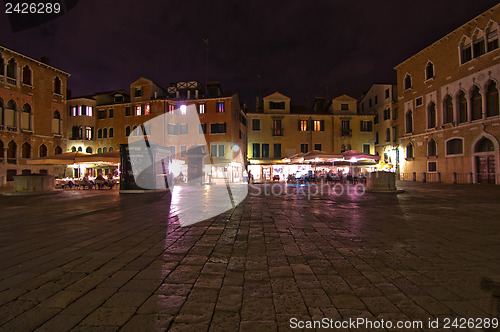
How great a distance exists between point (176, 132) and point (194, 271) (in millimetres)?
31060

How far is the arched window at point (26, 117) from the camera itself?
2726 cm

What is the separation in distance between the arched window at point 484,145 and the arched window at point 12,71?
43.8 meters

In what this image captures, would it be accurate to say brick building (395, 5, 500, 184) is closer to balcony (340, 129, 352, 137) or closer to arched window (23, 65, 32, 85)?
balcony (340, 129, 352, 137)

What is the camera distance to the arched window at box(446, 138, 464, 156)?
2350 cm

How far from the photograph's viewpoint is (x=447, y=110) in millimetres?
24875

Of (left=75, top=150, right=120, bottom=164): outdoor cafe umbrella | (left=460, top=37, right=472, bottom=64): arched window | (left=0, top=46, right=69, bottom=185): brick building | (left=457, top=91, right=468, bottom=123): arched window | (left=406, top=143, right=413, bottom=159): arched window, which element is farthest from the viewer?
(left=406, top=143, right=413, bottom=159): arched window

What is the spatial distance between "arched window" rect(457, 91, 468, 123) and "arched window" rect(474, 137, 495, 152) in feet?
8.33

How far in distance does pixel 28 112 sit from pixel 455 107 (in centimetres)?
4252

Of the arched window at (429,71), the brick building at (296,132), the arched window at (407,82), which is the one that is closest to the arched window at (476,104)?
the arched window at (429,71)

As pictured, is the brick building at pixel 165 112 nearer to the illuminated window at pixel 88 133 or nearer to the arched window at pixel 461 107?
the illuminated window at pixel 88 133

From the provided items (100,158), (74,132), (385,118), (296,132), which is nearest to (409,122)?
(385,118)

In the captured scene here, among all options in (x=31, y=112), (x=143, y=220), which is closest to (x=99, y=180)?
(x=143, y=220)

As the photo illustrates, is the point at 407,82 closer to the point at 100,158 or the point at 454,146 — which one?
the point at 454,146

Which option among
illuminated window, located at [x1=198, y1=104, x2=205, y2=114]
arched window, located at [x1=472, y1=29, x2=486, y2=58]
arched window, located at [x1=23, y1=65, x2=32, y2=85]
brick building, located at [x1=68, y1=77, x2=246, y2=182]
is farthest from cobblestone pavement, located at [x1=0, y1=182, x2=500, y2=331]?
arched window, located at [x1=23, y1=65, x2=32, y2=85]
